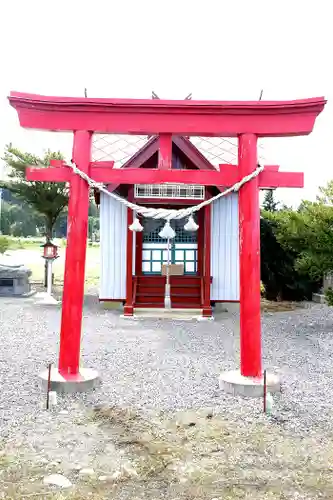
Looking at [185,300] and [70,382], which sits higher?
[185,300]

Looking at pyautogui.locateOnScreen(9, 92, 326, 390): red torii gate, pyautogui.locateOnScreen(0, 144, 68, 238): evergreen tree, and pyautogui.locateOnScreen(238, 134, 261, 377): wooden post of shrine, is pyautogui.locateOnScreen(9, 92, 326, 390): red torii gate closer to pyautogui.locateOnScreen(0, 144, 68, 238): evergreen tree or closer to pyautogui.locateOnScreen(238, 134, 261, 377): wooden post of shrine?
pyautogui.locateOnScreen(238, 134, 261, 377): wooden post of shrine

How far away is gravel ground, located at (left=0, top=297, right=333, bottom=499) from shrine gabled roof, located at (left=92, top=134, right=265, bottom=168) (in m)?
4.75

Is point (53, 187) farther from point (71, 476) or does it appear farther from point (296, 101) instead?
point (71, 476)

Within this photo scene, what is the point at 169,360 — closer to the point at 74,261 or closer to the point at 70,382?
the point at 70,382

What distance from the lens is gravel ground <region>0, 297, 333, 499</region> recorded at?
13.6ft

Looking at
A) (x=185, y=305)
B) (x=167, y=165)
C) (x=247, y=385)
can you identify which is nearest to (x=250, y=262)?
(x=247, y=385)

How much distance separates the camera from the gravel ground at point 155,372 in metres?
4.14

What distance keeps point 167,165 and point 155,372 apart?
290 cm

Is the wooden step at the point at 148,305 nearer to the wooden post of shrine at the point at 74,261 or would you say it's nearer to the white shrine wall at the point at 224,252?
the white shrine wall at the point at 224,252

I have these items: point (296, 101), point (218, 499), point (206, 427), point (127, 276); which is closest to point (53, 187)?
point (127, 276)

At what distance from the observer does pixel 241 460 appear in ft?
11.5

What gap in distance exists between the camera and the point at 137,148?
43.2ft

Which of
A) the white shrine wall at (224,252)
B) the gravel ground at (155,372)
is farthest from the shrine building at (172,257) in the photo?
the gravel ground at (155,372)

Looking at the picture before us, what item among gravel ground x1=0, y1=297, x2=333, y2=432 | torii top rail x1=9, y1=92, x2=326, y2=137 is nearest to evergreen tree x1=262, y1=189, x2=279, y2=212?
gravel ground x1=0, y1=297, x2=333, y2=432
